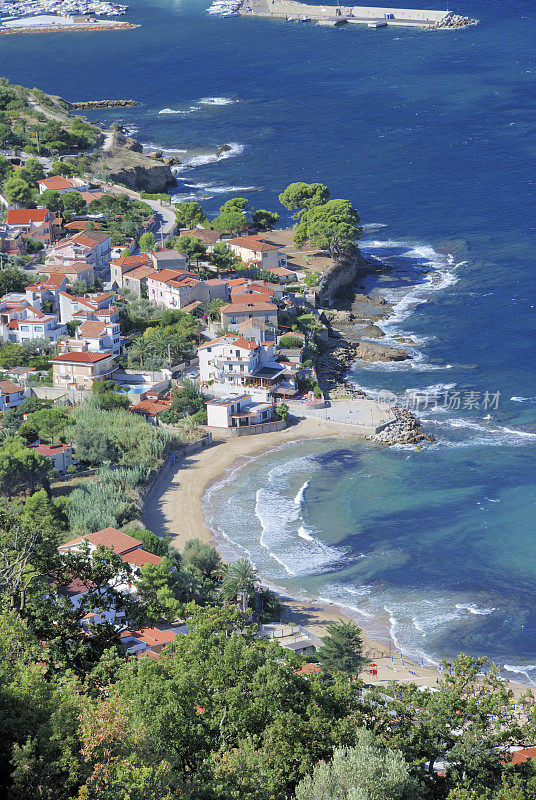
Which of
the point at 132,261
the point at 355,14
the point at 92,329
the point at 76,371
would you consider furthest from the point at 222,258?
the point at 355,14

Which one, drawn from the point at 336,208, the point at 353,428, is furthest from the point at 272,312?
the point at 336,208

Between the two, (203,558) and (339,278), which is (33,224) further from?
(203,558)

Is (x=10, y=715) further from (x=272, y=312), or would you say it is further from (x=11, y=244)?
(x=11, y=244)

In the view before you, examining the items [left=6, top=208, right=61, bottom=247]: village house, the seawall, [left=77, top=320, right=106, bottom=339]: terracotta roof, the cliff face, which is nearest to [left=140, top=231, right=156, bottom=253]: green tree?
[left=6, top=208, right=61, bottom=247]: village house

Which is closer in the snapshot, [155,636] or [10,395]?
[155,636]

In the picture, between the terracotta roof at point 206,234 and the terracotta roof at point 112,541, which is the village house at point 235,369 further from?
the terracotta roof at point 112,541

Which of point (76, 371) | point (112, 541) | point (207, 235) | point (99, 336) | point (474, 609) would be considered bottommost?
point (474, 609)
